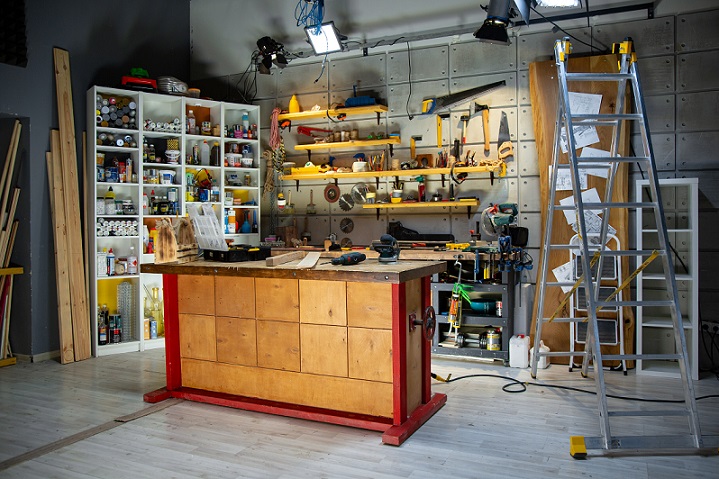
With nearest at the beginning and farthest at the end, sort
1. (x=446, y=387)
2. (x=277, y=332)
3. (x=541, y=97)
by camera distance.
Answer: (x=277, y=332) → (x=446, y=387) → (x=541, y=97)

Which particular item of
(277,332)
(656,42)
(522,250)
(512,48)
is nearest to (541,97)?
(512,48)

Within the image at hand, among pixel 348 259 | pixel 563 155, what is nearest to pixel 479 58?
pixel 563 155

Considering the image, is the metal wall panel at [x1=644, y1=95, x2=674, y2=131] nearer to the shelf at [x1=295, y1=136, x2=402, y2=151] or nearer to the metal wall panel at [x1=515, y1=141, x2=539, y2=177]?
the metal wall panel at [x1=515, y1=141, x2=539, y2=177]

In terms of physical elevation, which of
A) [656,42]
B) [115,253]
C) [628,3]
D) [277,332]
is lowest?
[277,332]

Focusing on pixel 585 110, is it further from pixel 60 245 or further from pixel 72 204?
pixel 60 245

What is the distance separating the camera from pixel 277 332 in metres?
3.52

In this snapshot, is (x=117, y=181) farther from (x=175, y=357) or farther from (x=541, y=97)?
(x=541, y=97)

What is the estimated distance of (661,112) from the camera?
486cm

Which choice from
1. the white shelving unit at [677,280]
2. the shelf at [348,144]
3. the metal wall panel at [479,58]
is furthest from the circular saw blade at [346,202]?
the white shelving unit at [677,280]

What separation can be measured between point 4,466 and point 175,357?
1205 millimetres

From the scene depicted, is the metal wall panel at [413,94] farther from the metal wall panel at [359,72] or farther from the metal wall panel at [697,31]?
the metal wall panel at [697,31]

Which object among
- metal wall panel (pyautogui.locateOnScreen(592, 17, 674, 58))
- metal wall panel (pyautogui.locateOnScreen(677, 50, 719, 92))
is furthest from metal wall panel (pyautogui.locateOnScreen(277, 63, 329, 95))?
metal wall panel (pyautogui.locateOnScreen(677, 50, 719, 92))

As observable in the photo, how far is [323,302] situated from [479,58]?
330cm

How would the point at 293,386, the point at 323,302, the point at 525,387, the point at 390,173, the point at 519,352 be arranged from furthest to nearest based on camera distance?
the point at 390,173, the point at 519,352, the point at 525,387, the point at 293,386, the point at 323,302
